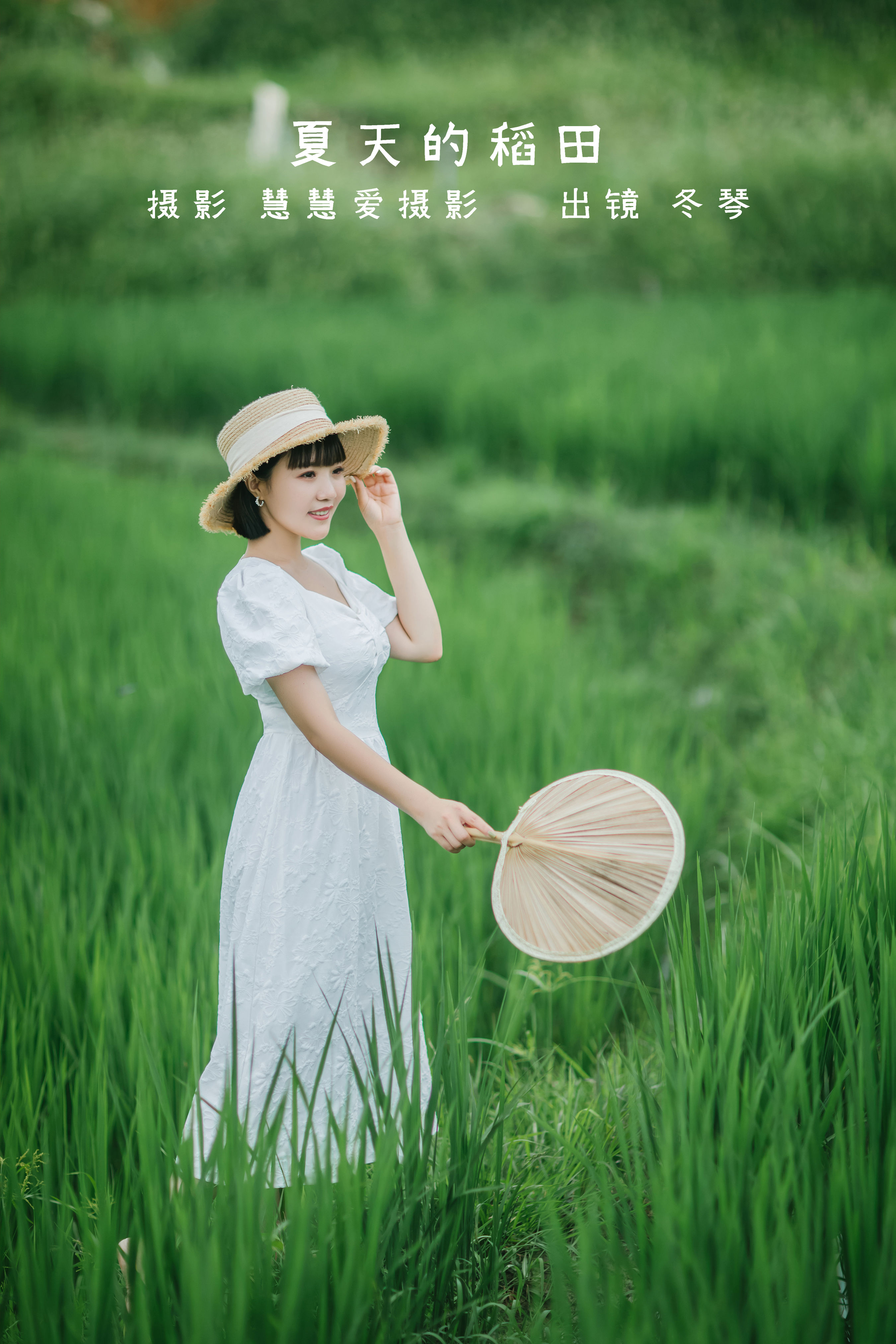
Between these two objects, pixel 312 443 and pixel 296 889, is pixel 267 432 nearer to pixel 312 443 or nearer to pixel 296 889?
pixel 312 443

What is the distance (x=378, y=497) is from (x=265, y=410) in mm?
219

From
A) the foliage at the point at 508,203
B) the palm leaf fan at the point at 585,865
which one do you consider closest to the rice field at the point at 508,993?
the palm leaf fan at the point at 585,865

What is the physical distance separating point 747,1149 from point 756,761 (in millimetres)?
1760

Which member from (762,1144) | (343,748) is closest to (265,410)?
(343,748)

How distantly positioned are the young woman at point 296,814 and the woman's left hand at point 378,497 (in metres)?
0.07

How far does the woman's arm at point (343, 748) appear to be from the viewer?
1.20 m

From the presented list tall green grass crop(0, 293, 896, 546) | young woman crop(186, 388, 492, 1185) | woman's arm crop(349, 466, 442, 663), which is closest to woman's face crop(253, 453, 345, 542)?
young woman crop(186, 388, 492, 1185)

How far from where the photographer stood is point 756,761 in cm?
272

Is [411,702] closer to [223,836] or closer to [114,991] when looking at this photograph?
[223,836]

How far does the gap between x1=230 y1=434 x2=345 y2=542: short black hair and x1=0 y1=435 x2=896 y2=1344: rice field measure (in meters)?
0.60

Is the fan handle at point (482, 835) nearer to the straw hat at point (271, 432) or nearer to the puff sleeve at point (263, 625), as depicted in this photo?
the puff sleeve at point (263, 625)

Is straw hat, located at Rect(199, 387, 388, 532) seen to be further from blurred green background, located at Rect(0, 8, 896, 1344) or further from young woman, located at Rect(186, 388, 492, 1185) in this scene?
blurred green background, located at Rect(0, 8, 896, 1344)

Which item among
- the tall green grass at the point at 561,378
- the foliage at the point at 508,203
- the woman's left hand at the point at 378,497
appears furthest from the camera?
the foliage at the point at 508,203

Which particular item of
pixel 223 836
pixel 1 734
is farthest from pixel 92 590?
pixel 223 836
